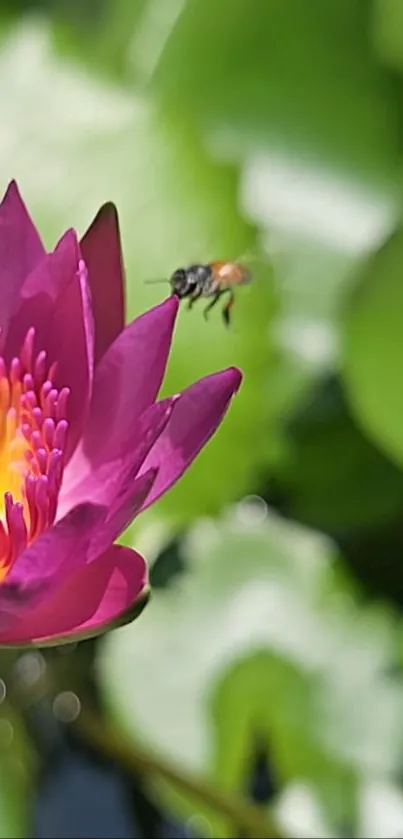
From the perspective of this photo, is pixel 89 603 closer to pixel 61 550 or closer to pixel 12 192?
pixel 61 550

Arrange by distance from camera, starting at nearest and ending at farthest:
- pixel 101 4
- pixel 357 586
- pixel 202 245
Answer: pixel 202 245
pixel 357 586
pixel 101 4

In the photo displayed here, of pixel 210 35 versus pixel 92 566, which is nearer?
pixel 92 566

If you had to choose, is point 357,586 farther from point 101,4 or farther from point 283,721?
point 101,4

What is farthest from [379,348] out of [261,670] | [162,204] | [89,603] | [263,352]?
[89,603]

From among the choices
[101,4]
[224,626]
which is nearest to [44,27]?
[101,4]

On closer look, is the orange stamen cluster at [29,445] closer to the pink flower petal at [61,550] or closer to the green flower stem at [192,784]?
the pink flower petal at [61,550]
